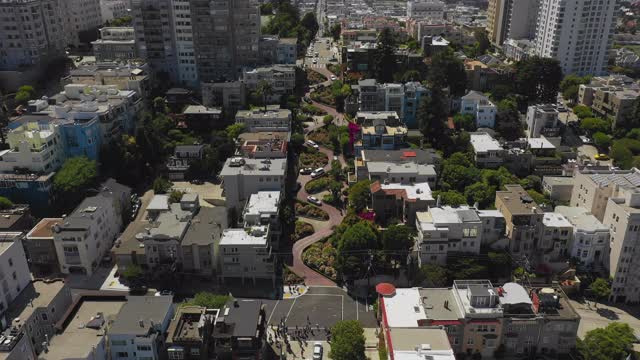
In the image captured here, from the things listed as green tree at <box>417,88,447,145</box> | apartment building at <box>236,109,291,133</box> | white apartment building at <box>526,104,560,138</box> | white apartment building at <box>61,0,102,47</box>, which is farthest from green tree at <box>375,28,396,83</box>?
white apartment building at <box>61,0,102,47</box>

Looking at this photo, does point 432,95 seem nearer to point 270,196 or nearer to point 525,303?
point 270,196

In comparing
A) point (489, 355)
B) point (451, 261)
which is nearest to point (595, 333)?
point (489, 355)

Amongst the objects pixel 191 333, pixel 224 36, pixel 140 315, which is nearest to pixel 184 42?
pixel 224 36

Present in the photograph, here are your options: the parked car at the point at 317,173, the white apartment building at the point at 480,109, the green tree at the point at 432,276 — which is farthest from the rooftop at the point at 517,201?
the parked car at the point at 317,173

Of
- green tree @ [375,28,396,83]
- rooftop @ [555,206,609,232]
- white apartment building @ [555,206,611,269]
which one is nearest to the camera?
Result: white apartment building @ [555,206,611,269]

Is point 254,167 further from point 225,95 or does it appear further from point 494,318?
point 494,318

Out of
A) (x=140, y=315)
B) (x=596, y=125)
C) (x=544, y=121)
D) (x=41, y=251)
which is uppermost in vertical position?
(x=544, y=121)

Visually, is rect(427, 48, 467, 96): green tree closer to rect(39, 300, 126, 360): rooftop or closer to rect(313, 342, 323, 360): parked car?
rect(313, 342, 323, 360): parked car
